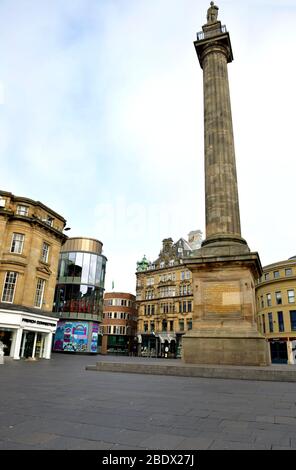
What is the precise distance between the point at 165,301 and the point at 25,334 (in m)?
40.1

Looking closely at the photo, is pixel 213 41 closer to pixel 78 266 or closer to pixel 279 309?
pixel 78 266

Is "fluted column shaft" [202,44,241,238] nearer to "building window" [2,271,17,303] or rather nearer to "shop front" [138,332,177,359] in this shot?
"building window" [2,271,17,303]

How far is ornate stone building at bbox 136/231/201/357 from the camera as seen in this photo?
6391 cm

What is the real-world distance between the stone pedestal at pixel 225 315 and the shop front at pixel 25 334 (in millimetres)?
19537

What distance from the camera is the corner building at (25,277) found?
29.2 metres

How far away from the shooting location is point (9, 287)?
30219mm

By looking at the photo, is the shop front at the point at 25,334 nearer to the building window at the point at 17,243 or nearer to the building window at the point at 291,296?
the building window at the point at 17,243

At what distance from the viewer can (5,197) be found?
1243 inches

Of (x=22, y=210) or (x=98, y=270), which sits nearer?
(x=22, y=210)

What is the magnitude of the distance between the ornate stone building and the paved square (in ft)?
184

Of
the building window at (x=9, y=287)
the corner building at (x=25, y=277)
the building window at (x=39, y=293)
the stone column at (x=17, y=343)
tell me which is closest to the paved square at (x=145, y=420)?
the stone column at (x=17, y=343)

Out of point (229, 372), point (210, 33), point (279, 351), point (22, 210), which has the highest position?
point (210, 33)

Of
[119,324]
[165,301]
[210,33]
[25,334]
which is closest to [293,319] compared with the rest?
[165,301]
